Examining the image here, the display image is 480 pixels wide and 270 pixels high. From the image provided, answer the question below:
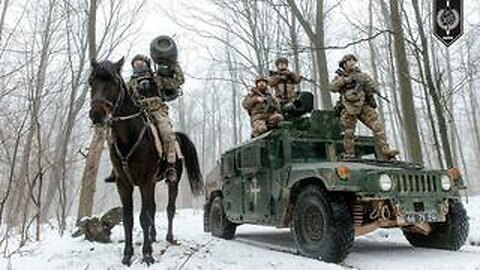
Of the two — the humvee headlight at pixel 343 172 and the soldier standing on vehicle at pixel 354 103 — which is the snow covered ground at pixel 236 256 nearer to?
the humvee headlight at pixel 343 172

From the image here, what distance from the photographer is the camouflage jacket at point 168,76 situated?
9469mm

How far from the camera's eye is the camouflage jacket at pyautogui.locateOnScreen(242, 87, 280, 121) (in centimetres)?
1085

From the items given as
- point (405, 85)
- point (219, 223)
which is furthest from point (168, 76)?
point (405, 85)

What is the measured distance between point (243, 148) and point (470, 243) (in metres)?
3.94

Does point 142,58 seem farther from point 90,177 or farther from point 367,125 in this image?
point 90,177

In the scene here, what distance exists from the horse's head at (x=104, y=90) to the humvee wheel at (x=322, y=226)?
9.44 ft

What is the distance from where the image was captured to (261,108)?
36.1 feet

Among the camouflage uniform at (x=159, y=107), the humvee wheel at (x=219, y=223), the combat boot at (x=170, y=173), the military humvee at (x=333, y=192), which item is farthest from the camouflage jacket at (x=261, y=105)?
the combat boot at (x=170, y=173)

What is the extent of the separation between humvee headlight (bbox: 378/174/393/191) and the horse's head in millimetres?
3447

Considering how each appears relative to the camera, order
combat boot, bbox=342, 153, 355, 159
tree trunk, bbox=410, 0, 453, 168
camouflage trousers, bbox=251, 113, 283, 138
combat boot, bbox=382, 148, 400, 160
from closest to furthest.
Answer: combat boot, bbox=342, 153, 355, 159
combat boot, bbox=382, 148, 400, 160
camouflage trousers, bbox=251, 113, 283, 138
tree trunk, bbox=410, 0, 453, 168

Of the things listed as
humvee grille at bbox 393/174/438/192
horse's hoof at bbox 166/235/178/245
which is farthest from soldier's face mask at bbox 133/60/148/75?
humvee grille at bbox 393/174/438/192

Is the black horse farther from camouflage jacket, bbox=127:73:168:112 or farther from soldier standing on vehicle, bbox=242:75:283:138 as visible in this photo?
soldier standing on vehicle, bbox=242:75:283:138

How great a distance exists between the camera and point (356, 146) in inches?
392

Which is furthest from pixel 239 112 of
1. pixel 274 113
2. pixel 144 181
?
pixel 144 181
